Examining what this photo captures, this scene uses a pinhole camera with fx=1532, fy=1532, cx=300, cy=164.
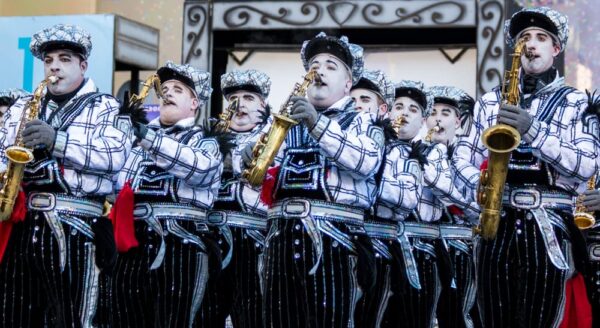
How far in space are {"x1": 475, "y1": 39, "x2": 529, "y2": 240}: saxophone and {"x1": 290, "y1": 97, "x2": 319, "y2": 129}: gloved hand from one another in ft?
2.83

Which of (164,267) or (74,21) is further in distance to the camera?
(74,21)

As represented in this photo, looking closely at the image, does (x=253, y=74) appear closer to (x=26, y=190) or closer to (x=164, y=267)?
(x=164, y=267)

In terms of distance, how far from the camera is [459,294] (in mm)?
10438

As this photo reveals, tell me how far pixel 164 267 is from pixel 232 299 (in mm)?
889

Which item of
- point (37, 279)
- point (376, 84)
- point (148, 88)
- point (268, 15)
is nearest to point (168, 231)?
point (148, 88)

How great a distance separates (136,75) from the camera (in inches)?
600

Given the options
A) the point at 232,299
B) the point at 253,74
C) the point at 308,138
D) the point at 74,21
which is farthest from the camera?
the point at 74,21

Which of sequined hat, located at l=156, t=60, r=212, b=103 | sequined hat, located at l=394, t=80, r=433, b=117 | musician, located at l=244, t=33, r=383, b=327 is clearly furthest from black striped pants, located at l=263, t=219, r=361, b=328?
sequined hat, located at l=394, t=80, r=433, b=117

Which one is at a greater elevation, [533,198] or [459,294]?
[533,198]

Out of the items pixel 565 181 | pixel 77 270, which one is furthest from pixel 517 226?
pixel 77 270

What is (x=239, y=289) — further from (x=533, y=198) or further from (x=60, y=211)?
(x=533, y=198)

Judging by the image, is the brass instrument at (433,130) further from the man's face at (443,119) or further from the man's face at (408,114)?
the man's face at (408,114)

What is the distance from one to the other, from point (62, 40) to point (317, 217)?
1913 millimetres

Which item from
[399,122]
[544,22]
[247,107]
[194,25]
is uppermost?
[194,25]
